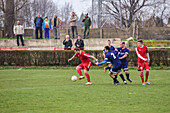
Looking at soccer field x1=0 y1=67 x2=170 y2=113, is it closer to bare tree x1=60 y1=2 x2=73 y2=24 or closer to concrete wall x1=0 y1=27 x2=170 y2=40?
concrete wall x1=0 y1=27 x2=170 y2=40

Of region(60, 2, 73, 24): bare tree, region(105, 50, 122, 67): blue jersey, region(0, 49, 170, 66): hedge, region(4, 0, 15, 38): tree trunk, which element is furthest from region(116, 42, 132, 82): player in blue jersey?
region(60, 2, 73, 24): bare tree

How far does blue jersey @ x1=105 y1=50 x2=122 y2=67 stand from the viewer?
42.3ft

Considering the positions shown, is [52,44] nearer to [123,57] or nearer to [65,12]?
[123,57]

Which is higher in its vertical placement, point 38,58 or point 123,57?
point 123,57

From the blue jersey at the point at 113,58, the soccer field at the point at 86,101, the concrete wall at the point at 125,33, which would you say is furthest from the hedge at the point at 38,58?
the soccer field at the point at 86,101

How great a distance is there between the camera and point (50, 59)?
23188 millimetres

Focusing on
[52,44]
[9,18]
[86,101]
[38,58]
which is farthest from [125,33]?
[86,101]

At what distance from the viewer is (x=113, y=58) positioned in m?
13.0

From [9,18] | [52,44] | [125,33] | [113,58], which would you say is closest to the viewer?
[113,58]

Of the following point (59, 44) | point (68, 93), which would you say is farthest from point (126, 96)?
point (59, 44)

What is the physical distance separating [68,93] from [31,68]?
1226cm

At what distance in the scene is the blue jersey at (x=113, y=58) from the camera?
12.9m

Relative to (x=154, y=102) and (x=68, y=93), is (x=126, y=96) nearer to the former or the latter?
(x=154, y=102)

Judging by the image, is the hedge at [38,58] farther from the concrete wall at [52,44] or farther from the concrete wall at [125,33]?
the concrete wall at [125,33]
